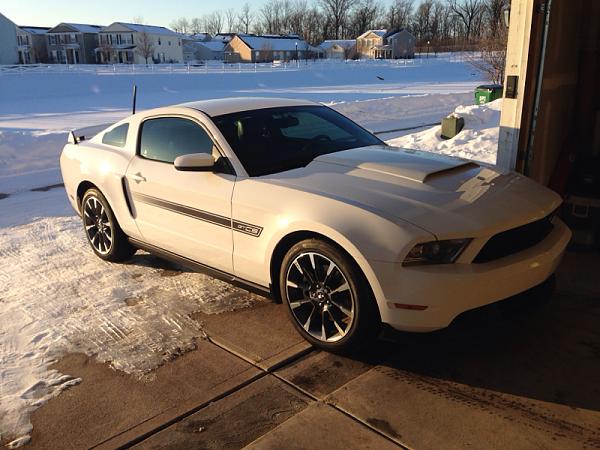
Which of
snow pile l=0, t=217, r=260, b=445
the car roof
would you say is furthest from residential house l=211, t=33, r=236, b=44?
the car roof

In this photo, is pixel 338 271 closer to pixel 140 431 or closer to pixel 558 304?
pixel 140 431

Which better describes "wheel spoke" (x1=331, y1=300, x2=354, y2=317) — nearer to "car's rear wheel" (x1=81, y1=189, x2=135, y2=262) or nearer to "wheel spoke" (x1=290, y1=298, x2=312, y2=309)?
"wheel spoke" (x1=290, y1=298, x2=312, y2=309)

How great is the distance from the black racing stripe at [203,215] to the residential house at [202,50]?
304 feet

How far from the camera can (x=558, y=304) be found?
3.97 m

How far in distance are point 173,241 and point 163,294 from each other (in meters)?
0.47

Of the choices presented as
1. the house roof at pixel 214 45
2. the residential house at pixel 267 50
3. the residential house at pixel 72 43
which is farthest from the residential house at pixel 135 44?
the house roof at pixel 214 45

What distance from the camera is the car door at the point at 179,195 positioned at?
12.4 feet

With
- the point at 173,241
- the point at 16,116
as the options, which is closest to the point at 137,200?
the point at 173,241

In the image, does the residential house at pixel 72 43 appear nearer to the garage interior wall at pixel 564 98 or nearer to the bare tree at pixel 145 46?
the bare tree at pixel 145 46

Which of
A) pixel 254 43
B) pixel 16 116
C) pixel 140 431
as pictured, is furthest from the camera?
pixel 254 43

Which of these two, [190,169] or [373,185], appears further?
[190,169]

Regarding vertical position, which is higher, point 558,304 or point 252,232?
point 252,232

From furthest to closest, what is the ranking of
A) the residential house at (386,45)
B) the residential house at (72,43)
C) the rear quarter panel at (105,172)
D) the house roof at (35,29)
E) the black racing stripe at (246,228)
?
the residential house at (386,45)
the house roof at (35,29)
the residential house at (72,43)
the rear quarter panel at (105,172)
the black racing stripe at (246,228)

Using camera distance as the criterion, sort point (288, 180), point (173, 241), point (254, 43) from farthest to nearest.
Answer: point (254, 43) < point (173, 241) < point (288, 180)
